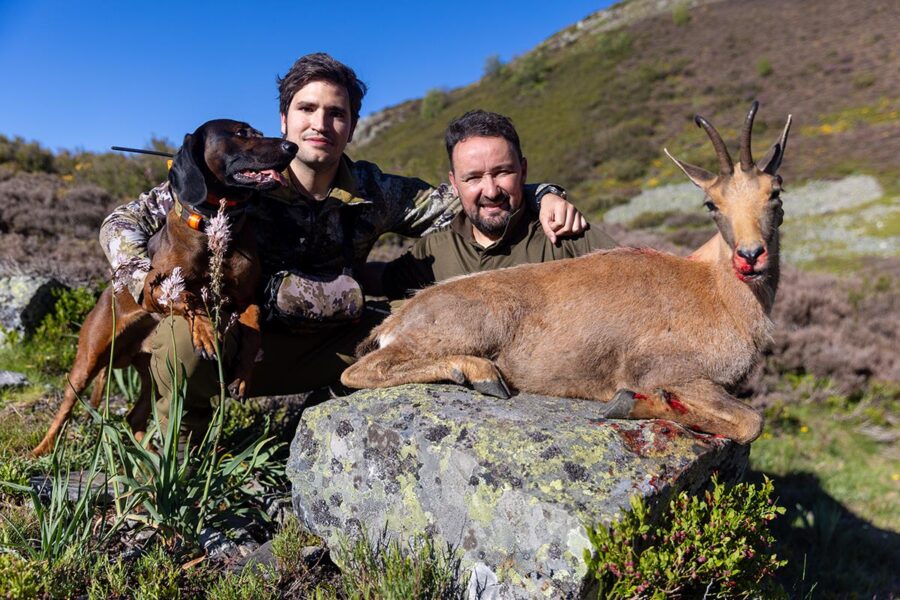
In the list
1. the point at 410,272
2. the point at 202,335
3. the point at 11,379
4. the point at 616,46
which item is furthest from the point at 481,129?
the point at 616,46

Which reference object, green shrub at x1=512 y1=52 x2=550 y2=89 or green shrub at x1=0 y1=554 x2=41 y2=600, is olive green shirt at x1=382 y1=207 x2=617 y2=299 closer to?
green shrub at x1=0 y1=554 x2=41 y2=600

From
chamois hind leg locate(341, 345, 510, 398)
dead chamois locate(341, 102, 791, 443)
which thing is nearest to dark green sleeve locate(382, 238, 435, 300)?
dead chamois locate(341, 102, 791, 443)

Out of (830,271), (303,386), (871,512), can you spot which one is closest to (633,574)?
(303,386)

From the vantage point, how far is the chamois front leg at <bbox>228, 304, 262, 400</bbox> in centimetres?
417

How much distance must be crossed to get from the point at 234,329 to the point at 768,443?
6804 millimetres

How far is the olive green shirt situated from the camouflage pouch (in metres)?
0.55

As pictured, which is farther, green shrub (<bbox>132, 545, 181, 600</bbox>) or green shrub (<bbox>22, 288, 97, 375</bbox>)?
green shrub (<bbox>22, 288, 97, 375</bbox>)

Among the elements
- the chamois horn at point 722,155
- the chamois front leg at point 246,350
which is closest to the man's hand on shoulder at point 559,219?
the chamois horn at point 722,155

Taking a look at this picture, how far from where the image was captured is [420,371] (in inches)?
163

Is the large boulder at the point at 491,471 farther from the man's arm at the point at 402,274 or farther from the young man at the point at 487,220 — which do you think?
the man's arm at the point at 402,274

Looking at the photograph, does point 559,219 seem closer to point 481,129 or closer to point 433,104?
point 481,129

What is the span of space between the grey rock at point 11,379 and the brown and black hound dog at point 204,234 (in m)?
2.14

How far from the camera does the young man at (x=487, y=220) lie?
513cm

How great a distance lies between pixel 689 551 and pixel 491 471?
3.26ft
